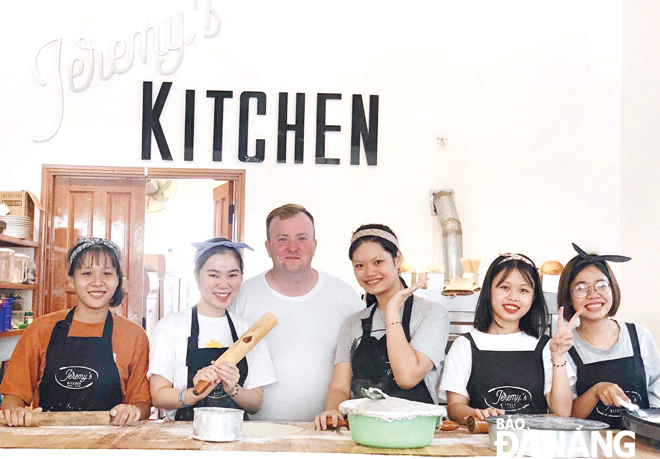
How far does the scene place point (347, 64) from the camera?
5.38 meters

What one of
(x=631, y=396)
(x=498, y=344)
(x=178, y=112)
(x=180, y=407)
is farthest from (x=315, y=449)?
(x=178, y=112)

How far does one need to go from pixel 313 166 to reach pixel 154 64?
1388mm

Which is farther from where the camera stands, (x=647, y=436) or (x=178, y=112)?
(x=178, y=112)

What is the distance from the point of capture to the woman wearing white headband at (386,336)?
8.27 ft

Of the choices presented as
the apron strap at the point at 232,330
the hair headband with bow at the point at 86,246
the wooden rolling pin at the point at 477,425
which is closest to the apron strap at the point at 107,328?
the hair headband with bow at the point at 86,246

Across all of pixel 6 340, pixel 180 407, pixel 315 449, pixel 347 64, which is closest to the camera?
pixel 315 449

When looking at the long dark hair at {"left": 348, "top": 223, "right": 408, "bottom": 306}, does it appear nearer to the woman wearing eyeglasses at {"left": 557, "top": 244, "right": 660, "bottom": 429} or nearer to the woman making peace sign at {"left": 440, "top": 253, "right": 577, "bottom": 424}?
the woman making peace sign at {"left": 440, "top": 253, "right": 577, "bottom": 424}

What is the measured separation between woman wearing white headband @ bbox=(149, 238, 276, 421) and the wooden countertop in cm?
26

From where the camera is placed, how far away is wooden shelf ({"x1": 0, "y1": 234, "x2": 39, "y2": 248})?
4.49 meters

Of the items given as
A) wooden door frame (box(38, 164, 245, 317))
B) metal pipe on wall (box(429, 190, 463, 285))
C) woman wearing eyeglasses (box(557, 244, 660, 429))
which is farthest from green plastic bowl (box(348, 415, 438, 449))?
wooden door frame (box(38, 164, 245, 317))

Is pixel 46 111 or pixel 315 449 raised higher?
pixel 46 111

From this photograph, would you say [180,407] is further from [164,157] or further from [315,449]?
[164,157]

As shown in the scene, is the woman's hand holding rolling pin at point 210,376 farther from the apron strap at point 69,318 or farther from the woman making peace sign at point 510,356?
the woman making peace sign at point 510,356

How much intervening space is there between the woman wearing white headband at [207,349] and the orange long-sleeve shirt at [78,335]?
83 mm
